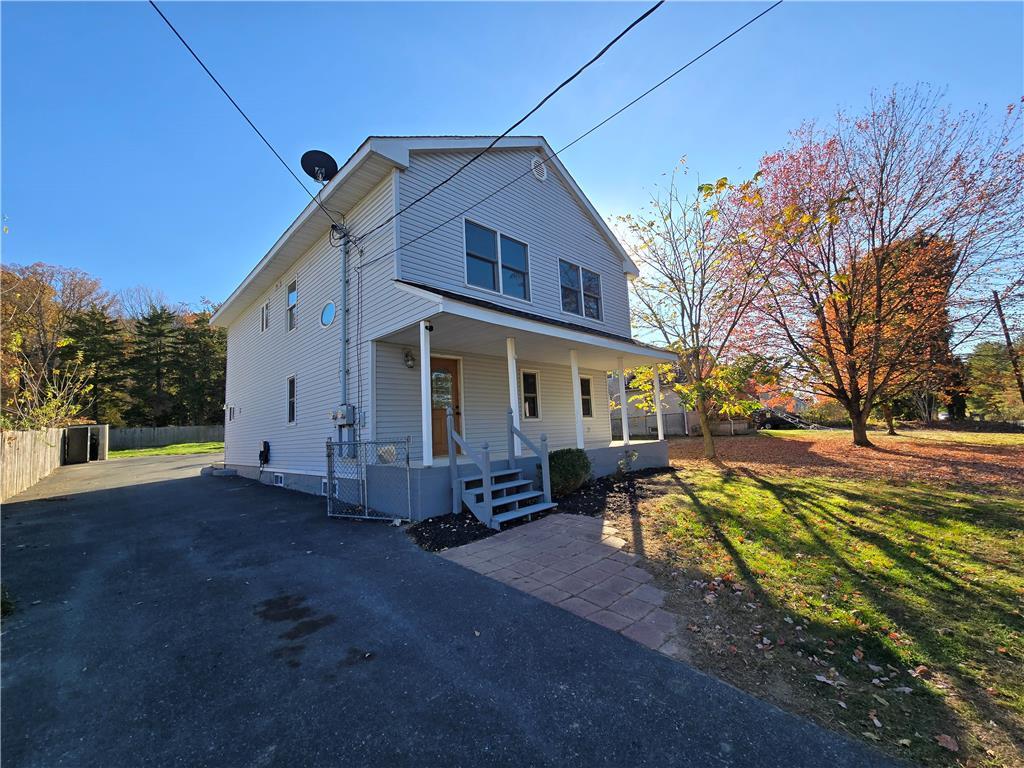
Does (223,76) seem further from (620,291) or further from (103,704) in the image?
(620,291)

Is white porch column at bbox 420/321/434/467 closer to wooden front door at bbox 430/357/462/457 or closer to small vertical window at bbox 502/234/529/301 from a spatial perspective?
wooden front door at bbox 430/357/462/457

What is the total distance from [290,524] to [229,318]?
11.8m

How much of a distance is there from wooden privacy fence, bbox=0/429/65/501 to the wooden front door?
9429mm

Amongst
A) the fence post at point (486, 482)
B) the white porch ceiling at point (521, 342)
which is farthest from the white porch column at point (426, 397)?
the fence post at point (486, 482)

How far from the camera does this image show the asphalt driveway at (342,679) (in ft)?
6.74

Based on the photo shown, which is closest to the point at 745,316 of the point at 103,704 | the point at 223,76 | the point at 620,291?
the point at 620,291

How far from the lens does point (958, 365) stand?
13.4 metres

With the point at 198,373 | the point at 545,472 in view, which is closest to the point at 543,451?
the point at 545,472

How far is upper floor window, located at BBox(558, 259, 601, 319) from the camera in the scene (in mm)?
11062

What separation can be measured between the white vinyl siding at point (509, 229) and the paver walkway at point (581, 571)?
4.85 metres

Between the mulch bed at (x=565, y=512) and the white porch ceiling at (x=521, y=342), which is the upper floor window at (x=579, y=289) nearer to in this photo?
the white porch ceiling at (x=521, y=342)

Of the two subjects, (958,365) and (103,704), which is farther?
(958,365)

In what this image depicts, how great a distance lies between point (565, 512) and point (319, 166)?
327 inches

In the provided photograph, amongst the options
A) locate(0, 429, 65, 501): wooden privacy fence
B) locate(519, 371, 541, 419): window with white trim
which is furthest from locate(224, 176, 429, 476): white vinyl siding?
locate(0, 429, 65, 501): wooden privacy fence
